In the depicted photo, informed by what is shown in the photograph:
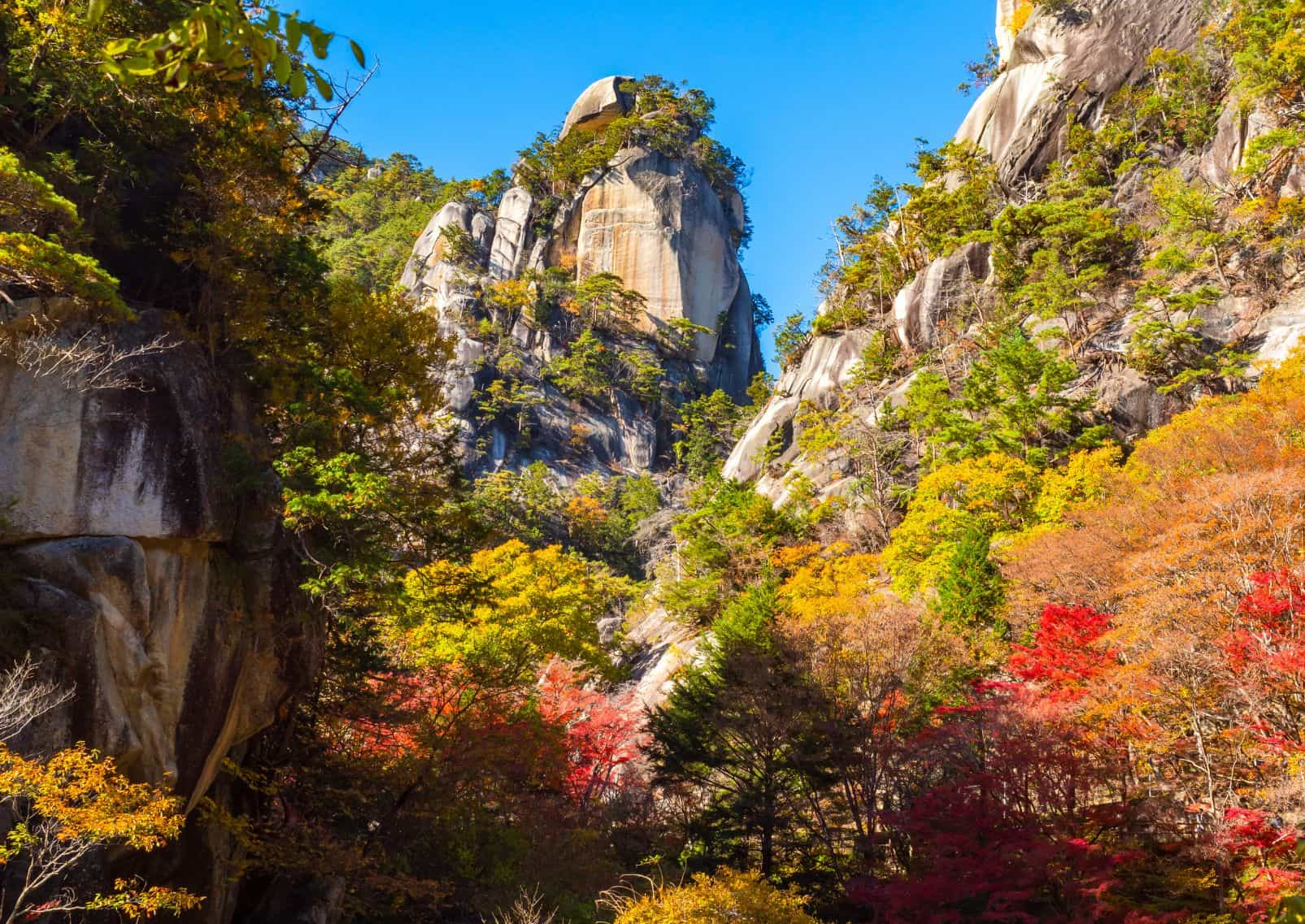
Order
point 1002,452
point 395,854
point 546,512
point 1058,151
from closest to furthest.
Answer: point 395,854 → point 1002,452 → point 1058,151 → point 546,512

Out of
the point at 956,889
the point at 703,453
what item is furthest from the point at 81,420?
the point at 703,453

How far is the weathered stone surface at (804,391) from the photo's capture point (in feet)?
127

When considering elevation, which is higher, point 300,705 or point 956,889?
point 300,705

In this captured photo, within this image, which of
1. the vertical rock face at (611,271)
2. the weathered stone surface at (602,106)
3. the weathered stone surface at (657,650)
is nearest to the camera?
the weathered stone surface at (657,650)

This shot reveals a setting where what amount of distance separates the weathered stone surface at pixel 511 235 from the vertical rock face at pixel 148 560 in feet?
161

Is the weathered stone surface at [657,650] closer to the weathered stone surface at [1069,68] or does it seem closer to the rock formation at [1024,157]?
the rock formation at [1024,157]

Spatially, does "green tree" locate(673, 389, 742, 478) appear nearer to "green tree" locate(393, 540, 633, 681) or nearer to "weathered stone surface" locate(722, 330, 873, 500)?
"weathered stone surface" locate(722, 330, 873, 500)

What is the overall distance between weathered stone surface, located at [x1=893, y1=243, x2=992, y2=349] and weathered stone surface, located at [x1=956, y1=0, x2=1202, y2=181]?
5.78 m

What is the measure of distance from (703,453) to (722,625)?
33181 mm

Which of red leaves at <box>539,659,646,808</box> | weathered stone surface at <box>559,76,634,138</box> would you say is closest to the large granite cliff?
red leaves at <box>539,659,646,808</box>

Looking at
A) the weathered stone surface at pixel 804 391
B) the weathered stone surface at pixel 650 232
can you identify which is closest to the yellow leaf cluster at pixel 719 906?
the weathered stone surface at pixel 804 391

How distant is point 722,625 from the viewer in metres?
19.1

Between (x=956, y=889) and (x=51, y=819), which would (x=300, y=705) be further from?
(x=956, y=889)

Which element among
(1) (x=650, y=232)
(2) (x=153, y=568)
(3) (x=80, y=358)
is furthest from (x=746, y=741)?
(1) (x=650, y=232)
